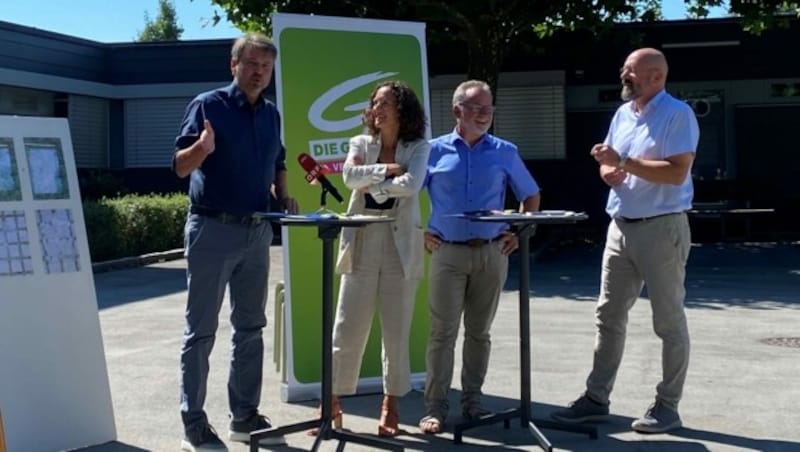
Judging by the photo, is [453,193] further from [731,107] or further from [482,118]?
[731,107]

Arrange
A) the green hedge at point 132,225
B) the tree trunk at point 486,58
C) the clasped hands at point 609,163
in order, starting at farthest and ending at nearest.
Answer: the tree trunk at point 486,58
the green hedge at point 132,225
the clasped hands at point 609,163

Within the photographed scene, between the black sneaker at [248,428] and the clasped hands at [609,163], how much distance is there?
93.8 inches

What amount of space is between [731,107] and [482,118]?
17946 mm

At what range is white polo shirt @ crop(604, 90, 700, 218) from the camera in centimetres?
587

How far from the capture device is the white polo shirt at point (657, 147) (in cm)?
587

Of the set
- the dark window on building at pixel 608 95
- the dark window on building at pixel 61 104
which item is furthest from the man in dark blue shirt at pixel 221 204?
the dark window on building at pixel 61 104

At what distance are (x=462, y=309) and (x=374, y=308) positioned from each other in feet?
1.78

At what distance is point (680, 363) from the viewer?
604 cm

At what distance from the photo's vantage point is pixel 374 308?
238 inches

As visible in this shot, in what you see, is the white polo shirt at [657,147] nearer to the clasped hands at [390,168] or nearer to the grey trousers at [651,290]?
the grey trousers at [651,290]

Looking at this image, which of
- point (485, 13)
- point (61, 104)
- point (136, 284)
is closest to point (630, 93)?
point (136, 284)

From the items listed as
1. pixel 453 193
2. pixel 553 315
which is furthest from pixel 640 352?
pixel 453 193

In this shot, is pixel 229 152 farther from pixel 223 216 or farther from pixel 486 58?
pixel 486 58

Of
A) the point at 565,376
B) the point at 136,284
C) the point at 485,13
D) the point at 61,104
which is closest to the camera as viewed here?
the point at 565,376
